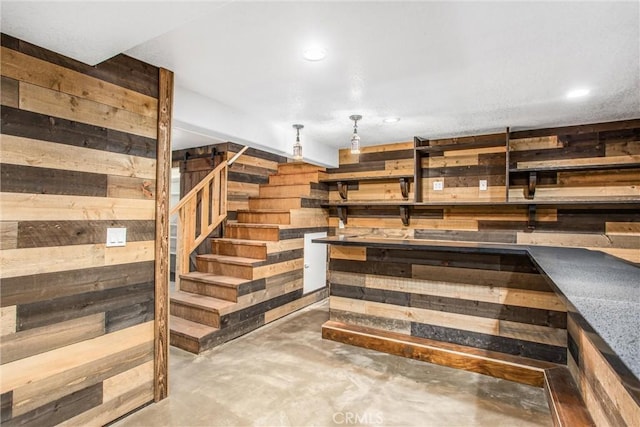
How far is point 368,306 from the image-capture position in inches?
136

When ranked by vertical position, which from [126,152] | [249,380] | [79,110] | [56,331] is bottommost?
[249,380]

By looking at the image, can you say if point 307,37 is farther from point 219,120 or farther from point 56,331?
point 56,331

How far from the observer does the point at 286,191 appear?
4863 millimetres

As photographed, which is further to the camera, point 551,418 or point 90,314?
point 551,418

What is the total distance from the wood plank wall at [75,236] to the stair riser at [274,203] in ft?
8.06

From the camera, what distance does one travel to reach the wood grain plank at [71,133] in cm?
163

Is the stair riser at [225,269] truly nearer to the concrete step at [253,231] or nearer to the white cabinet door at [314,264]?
the concrete step at [253,231]

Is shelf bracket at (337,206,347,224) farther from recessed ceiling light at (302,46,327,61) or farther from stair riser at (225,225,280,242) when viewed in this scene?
recessed ceiling light at (302,46,327,61)

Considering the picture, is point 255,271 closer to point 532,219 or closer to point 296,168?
Answer: point 296,168

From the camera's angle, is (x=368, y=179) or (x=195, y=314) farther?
(x=368, y=179)

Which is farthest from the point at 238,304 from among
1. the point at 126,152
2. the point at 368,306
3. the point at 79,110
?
the point at 79,110

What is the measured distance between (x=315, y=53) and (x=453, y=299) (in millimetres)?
2389

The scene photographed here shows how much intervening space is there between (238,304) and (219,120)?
72.8 inches

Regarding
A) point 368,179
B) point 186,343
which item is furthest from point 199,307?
point 368,179
